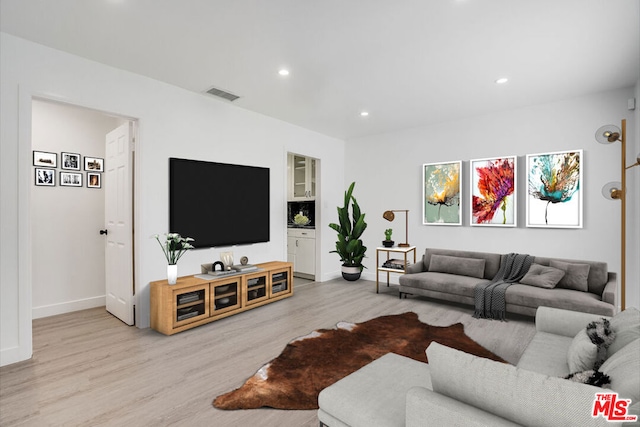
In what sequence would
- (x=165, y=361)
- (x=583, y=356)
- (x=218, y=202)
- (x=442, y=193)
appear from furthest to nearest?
(x=442, y=193) < (x=218, y=202) < (x=165, y=361) < (x=583, y=356)

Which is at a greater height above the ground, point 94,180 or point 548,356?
point 94,180

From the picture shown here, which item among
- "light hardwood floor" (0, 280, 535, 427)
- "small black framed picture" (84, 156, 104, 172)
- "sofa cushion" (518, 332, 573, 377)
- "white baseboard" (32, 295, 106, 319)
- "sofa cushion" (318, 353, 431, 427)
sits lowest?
"light hardwood floor" (0, 280, 535, 427)

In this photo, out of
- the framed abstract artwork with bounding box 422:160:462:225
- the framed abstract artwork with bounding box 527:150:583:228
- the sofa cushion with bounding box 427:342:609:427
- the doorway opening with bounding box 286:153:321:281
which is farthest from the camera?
the doorway opening with bounding box 286:153:321:281

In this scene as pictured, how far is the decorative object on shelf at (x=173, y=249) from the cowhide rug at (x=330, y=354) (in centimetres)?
150

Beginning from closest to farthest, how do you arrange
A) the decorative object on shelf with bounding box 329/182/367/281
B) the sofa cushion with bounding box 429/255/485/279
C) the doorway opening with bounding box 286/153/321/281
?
the sofa cushion with bounding box 429/255/485/279 → the decorative object on shelf with bounding box 329/182/367/281 → the doorway opening with bounding box 286/153/321/281

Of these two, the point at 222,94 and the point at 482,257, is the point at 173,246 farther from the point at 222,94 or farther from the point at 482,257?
the point at 482,257

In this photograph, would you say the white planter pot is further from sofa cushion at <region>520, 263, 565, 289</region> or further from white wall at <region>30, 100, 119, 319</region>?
white wall at <region>30, 100, 119, 319</region>

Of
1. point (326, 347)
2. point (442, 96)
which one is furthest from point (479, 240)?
point (326, 347)

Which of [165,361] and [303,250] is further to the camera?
[303,250]

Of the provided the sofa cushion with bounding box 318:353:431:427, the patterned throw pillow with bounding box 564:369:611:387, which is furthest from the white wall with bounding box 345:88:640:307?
the sofa cushion with bounding box 318:353:431:427

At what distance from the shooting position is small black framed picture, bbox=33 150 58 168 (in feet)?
12.6

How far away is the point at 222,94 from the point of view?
4.00 metres

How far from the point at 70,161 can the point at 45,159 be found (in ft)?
0.81

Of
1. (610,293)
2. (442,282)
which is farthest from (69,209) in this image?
(610,293)
